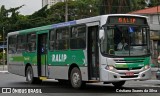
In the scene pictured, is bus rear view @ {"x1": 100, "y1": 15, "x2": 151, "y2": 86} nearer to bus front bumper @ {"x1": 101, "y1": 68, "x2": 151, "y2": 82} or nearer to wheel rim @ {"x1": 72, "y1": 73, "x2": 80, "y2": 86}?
bus front bumper @ {"x1": 101, "y1": 68, "x2": 151, "y2": 82}

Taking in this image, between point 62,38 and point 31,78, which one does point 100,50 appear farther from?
point 31,78

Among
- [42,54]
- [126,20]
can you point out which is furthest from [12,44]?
[126,20]

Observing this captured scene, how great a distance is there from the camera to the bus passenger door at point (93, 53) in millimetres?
16406

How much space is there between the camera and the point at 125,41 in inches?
634

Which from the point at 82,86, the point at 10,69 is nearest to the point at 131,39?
the point at 82,86

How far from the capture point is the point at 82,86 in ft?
57.4

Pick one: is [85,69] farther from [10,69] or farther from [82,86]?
[10,69]

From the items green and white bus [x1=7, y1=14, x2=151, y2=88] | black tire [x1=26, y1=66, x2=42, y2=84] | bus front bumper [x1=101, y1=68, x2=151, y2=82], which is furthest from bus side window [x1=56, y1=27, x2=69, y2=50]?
black tire [x1=26, y1=66, x2=42, y2=84]

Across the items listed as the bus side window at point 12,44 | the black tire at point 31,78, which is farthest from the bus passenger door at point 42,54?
the bus side window at point 12,44

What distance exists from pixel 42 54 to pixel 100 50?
18.9ft

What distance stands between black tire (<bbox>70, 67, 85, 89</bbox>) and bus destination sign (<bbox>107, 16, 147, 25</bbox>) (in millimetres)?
2695

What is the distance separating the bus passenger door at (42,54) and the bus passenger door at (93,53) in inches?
166

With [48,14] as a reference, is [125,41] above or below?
below

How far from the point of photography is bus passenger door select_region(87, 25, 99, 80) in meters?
16.4
